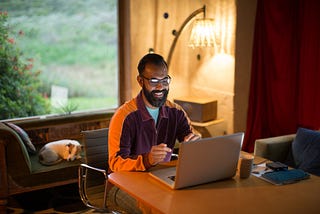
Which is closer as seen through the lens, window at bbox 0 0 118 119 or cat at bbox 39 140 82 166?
cat at bbox 39 140 82 166

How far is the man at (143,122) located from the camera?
2323 mm

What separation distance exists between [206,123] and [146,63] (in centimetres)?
198

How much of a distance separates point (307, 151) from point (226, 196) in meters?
1.54

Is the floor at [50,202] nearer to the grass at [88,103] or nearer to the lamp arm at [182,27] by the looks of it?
the grass at [88,103]

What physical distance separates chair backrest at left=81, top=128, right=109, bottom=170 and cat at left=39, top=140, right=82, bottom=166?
1.00 m

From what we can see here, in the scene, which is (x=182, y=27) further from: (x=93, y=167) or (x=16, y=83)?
(x=93, y=167)

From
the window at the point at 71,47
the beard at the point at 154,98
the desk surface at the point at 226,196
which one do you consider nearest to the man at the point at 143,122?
the beard at the point at 154,98

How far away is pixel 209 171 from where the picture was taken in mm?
2100

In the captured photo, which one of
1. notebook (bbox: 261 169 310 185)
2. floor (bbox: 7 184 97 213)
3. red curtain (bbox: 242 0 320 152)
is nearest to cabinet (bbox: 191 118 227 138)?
red curtain (bbox: 242 0 320 152)

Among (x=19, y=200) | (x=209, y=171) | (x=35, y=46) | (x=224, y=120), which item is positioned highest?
(x=35, y=46)

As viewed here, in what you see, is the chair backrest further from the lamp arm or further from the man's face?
the lamp arm

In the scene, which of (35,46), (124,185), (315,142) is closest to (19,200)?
(35,46)

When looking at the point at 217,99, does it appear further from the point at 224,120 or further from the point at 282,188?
the point at 282,188

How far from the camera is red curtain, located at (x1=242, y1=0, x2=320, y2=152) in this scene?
12.4 ft
